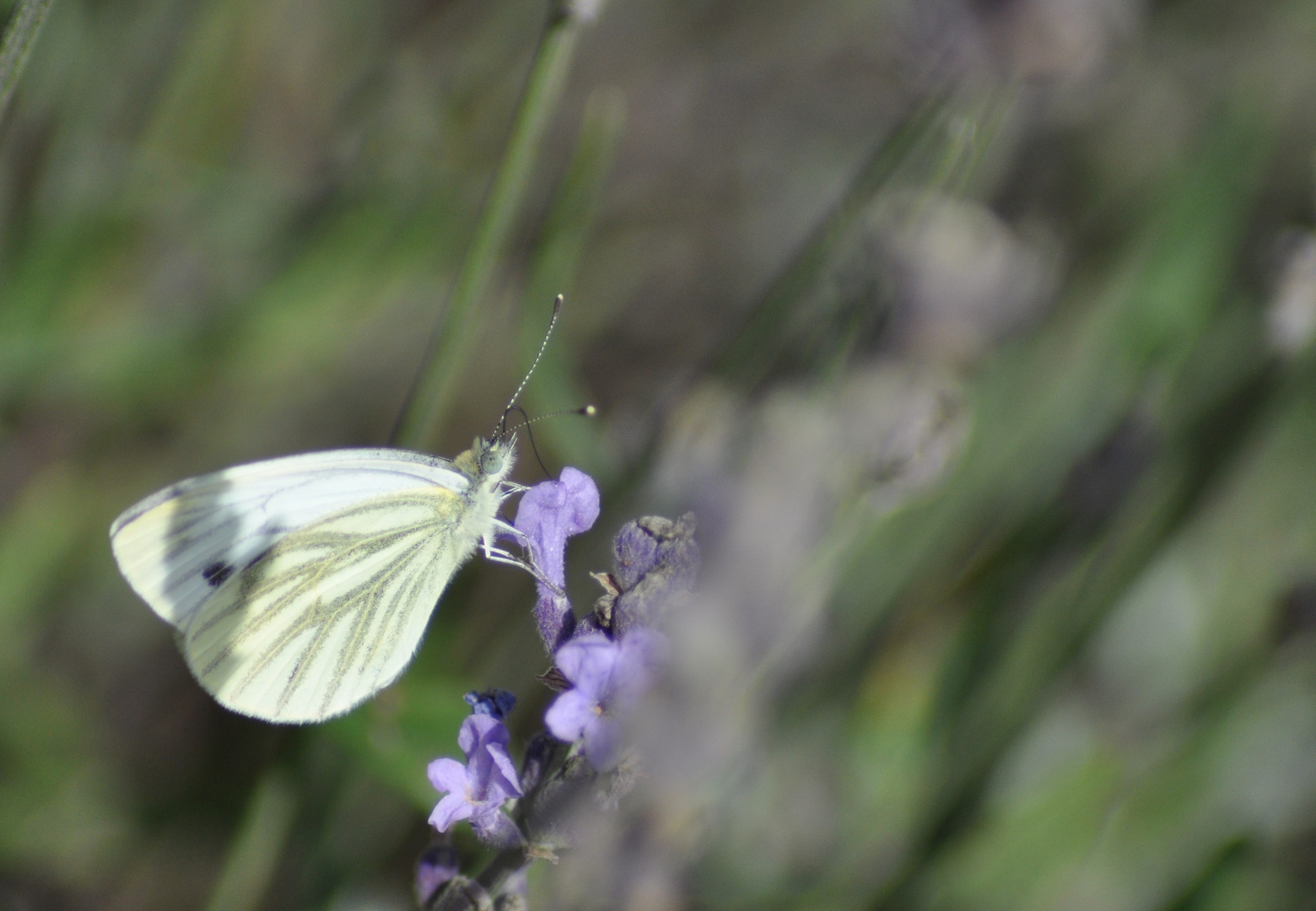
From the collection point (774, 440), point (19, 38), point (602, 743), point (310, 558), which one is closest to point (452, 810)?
point (602, 743)

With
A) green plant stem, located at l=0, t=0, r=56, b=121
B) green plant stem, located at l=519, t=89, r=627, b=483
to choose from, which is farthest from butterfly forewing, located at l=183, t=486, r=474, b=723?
green plant stem, located at l=0, t=0, r=56, b=121

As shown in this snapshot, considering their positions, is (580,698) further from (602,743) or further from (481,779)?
(481,779)

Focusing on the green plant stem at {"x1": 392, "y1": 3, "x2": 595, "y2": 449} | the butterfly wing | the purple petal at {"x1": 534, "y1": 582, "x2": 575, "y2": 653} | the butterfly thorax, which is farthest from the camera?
the butterfly thorax

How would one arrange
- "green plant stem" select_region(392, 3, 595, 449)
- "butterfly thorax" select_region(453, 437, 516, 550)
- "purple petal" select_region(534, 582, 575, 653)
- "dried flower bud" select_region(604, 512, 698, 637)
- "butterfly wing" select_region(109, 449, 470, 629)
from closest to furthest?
"dried flower bud" select_region(604, 512, 698, 637) → "purple petal" select_region(534, 582, 575, 653) → "green plant stem" select_region(392, 3, 595, 449) → "butterfly wing" select_region(109, 449, 470, 629) → "butterfly thorax" select_region(453, 437, 516, 550)

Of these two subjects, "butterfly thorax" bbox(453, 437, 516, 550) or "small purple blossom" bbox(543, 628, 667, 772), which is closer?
"small purple blossom" bbox(543, 628, 667, 772)

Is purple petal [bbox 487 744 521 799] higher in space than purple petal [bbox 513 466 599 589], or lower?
lower

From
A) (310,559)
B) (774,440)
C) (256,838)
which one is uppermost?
(310,559)

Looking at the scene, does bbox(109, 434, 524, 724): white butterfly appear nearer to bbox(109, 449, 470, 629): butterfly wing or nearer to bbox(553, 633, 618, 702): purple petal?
bbox(109, 449, 470, 629): butterfly wing

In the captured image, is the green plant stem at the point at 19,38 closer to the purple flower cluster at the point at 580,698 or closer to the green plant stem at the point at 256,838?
the purple flower cluster at the point at 580,698

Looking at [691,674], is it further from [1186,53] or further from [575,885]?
[1186,53]
